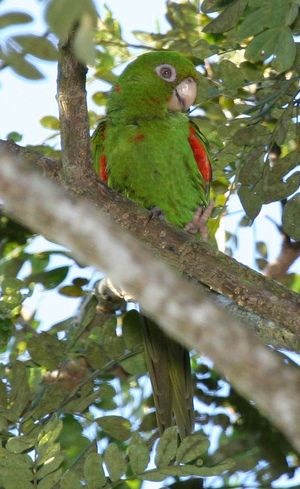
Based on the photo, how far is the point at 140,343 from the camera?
2619mm

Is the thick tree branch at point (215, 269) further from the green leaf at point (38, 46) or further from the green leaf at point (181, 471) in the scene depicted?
the green leaf at point (38, 46)

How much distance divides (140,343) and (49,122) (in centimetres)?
115

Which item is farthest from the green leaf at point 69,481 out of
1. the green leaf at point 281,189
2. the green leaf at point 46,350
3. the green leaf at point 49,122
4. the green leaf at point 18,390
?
the green leaf at point 49,122

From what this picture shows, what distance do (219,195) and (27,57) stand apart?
205 centimetres

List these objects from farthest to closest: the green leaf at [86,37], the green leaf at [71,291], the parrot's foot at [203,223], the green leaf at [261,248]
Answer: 1. the green leaf at [261,248]
2. the green leaf at [71,291]
3. the parrot's foot at [203,223]
4. the green leaf at [86,37]

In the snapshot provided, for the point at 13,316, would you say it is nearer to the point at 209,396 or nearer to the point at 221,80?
the point at 209,396

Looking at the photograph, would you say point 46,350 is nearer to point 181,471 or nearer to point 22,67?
point 181,471

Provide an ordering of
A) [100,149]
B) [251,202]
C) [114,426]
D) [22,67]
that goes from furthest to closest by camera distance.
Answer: [100,149], [251,202], [114,426], [22,67]

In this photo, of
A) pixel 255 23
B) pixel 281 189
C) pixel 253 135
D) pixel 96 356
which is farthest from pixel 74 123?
pixel 96 356

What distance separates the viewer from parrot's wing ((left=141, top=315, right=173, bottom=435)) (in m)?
Answer: 2.56

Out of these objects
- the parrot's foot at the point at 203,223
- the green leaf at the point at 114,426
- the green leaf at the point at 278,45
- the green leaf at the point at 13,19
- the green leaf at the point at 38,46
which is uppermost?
the green leaf at the point at 278,45

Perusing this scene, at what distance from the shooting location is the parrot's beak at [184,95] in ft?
9.19

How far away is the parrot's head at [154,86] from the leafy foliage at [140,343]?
0.08 meters

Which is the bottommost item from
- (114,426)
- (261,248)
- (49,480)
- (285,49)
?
(114,426)
